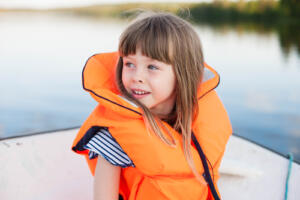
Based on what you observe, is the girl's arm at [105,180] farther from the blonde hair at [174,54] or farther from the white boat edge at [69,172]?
the white boat edge at [69,172]

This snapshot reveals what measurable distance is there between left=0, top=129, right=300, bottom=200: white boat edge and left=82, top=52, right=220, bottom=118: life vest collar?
1.69 ft

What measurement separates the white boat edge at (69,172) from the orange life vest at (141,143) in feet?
1.15

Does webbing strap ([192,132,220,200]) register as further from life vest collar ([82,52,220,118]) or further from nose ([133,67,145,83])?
nose ([133,67,145,83])

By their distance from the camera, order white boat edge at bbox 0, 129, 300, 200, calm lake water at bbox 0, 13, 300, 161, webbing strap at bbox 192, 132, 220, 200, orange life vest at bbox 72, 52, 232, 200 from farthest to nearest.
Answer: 1. calm lake water at bbox 0, 13, 300, 161
2. white boat edge at bbox 0, 129, 300, 200
3. webbing strap at bbox 192, 132, 220, 200
4. orange life vest at bbox 72, 52, 232, 200

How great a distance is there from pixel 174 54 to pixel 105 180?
0.42 metres

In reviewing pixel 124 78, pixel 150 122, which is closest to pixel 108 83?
pixel 124 78

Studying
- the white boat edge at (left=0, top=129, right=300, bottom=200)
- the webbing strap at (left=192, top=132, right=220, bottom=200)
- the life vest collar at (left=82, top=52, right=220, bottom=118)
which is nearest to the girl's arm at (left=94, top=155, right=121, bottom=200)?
the life vest collar at (left=82, top=52, right=220, bottom=118)

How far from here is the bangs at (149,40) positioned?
1.06 meters

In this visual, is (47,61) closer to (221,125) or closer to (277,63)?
(277,63)

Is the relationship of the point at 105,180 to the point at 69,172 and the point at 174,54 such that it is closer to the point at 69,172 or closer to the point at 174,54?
the point at 174,54

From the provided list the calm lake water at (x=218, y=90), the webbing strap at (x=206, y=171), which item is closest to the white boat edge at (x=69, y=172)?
the webbing strap at (x=206, y=171)

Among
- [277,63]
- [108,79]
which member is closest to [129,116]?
[108,79]

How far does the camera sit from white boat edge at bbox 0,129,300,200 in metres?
1.47

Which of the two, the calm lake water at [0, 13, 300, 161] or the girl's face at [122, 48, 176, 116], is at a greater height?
the girl's face at [122, 48, 176, 116]
